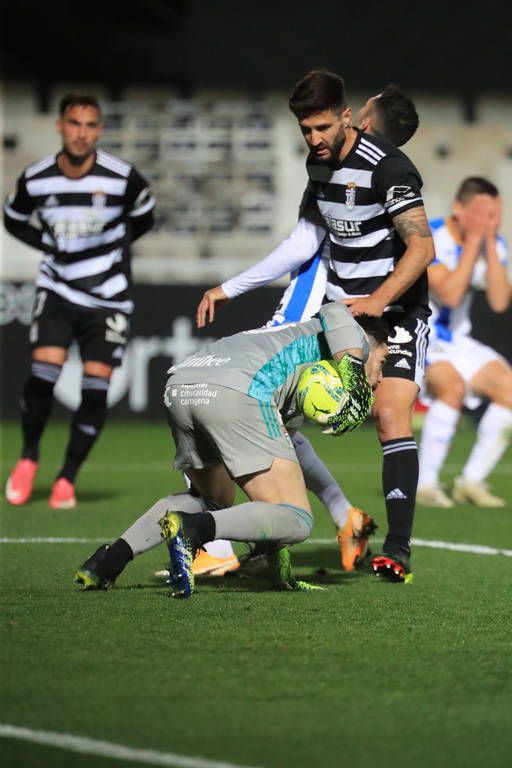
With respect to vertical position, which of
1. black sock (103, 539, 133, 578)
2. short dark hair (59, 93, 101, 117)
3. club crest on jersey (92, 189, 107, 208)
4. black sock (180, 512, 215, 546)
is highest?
short dark hair (59, 93, 101, 117)

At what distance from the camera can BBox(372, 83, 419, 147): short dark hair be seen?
20.9 feet

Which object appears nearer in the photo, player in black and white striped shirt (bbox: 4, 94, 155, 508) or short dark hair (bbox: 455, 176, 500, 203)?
player in black and white striped shirt (bbox: 4, 94, 155, 508)

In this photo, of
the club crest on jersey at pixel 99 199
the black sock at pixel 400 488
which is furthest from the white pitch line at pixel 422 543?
the club crest on jersey at pixel 99 199

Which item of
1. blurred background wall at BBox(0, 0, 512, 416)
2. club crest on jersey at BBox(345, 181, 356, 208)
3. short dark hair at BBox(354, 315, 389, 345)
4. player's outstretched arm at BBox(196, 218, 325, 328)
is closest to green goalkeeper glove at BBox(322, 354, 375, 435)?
short dark hair at BBox(354, 315, 389, 345)

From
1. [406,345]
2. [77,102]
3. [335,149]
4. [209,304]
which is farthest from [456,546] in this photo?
[77,102]

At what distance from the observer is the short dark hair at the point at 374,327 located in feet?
17.9

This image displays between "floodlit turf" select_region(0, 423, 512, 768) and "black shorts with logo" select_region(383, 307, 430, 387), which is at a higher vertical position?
"black shorts with logo" select_region(383, 307, 430, 387)

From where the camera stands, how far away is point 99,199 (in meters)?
8.62

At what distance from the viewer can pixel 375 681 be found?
387 cm

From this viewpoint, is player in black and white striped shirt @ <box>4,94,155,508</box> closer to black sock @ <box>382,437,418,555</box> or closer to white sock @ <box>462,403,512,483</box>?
white sock @ <box>462,403,512,483</box>

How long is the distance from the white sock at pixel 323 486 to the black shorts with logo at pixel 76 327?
260cm

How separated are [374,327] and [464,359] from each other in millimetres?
3976

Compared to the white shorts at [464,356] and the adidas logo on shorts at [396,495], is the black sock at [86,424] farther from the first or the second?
the adidas logo on shorts at [396,495]

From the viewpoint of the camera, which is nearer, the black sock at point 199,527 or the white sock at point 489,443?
the black sock at point 199,527
